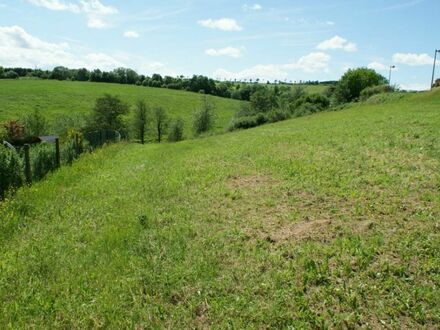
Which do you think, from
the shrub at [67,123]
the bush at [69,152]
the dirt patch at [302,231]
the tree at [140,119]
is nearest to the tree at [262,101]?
the tree at [140,119]

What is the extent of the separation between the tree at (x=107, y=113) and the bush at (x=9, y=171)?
4335 cm

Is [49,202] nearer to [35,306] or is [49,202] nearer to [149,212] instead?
[149,212]

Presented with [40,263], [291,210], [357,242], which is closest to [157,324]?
[40,263]

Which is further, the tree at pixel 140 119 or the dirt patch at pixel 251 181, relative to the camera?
the tree at pixel 140 119

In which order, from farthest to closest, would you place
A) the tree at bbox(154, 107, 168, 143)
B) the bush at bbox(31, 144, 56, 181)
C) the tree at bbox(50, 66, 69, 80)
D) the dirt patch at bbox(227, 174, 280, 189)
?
the tree at bbox(50, 66, 69, 80) < the tree at bbox(154, 107, 168, 143) < the bush at bbox(31, 144, 56, 181) < the dirt patch at bbox(227, 174, 280, 189)

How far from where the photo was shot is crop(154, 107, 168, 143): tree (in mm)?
62250

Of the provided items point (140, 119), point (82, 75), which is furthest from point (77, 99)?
point (82, 75)

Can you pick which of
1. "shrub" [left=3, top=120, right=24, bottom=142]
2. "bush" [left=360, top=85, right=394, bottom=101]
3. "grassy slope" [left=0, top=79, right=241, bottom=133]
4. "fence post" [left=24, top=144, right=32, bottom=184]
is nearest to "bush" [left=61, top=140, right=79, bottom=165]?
"fence post" [left=24, top=144, right=32, bottom=184]

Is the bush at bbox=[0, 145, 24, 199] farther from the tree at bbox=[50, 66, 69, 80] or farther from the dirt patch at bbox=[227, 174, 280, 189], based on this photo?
the tree at bbox=[50, 66, 69, 80]

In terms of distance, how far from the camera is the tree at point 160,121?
62250 millimetres

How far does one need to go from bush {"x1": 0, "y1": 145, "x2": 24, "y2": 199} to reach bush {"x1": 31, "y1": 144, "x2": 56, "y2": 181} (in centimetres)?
123

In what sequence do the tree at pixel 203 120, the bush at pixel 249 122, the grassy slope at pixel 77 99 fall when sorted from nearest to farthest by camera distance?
the bush at pixel 249 122
the grassy slope at pixel 77 99
the tree at pixel 203 120

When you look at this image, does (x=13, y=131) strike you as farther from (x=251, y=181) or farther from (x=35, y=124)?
(x=251, y=181)

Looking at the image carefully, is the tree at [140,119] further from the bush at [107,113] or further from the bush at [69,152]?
the bush at [69,152]
